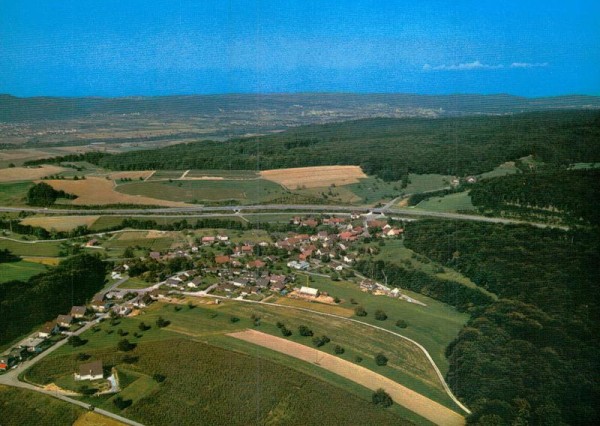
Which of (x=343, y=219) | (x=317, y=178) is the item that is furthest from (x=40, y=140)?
(x=343, y=219)

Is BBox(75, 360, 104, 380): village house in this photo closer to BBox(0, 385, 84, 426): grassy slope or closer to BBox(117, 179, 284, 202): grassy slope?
BBox(0, 385, 84, 426): grassy slope

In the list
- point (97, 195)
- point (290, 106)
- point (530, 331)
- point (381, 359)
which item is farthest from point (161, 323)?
point (290, 106)

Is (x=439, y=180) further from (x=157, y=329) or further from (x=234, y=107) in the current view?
(x=234, y=107)

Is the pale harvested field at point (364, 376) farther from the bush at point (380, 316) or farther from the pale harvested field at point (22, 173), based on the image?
the pale harvested field at point (22, 173)

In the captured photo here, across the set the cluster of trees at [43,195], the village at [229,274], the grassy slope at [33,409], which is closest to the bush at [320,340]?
the village at [229,274]

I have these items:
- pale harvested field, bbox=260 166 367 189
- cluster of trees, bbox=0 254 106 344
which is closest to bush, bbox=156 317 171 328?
cluster of trees, bbox=0 254 106 344

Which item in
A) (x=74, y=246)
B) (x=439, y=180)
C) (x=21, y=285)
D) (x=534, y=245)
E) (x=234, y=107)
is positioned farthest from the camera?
(x=234, y=107)
